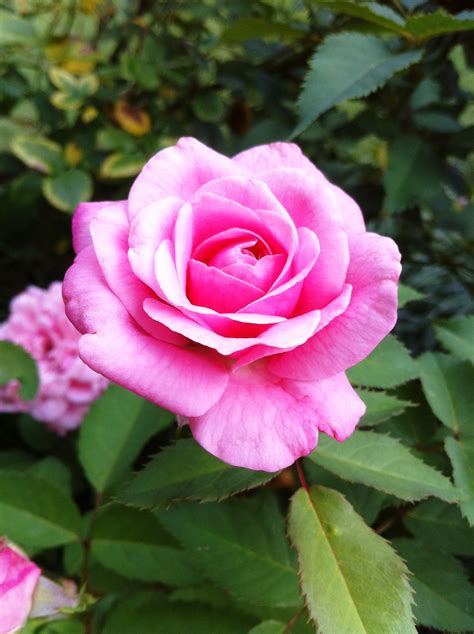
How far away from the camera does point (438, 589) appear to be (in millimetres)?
422

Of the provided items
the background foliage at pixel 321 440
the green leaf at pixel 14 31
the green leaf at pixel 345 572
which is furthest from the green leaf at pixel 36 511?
the green leaf at pixel 14 31

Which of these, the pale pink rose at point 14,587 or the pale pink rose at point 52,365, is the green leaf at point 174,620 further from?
the pale pink rose at point 52,365


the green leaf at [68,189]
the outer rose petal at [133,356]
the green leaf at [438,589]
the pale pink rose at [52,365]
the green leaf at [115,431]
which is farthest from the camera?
the green leaf at [68,189]

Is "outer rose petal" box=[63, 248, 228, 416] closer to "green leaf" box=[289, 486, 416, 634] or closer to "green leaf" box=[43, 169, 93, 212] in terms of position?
"green leaf" box=[289, 486, 416, 634]

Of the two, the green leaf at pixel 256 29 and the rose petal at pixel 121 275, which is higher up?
the green leaf at pixel 256 29

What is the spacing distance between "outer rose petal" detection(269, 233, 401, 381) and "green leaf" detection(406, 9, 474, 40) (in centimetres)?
25

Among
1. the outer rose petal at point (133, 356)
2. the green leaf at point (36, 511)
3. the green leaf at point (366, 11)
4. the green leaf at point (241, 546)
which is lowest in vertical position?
the green leaf at point (36, 511)

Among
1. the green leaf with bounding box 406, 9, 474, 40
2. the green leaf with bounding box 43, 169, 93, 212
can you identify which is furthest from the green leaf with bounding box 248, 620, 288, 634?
the green leaf with bounding box 43, 169, 93, 212

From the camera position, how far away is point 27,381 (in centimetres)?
59

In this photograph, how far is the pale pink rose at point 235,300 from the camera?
0.31 metres

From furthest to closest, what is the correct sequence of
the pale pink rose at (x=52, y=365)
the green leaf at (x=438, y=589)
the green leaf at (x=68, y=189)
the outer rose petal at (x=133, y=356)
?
the green leaf at (x=68, y=189) < the pale pink rose at (x=52, y=365) < the green leaf at (x=438, y=589) < the outer rose petal at (x=133, y=356)

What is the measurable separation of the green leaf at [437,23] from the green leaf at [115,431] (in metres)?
0.39

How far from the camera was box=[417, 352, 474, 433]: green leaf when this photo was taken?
0.47m

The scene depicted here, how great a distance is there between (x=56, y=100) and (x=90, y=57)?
0.12 m
